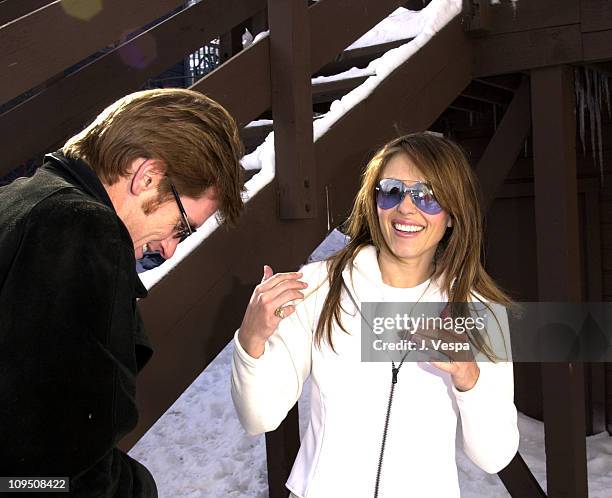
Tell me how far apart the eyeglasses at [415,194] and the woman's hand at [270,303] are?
1.29 ft

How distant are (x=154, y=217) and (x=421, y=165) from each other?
2.77 feet

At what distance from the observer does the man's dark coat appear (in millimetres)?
1053

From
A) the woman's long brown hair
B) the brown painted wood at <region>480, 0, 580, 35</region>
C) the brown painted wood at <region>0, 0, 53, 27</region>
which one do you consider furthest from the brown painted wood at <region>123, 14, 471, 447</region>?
the brown painted wood at <region>0, 0, 53, 27</region>

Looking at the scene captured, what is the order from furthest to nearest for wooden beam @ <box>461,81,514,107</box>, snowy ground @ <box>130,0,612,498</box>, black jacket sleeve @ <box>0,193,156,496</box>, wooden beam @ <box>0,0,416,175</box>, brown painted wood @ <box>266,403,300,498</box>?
wooden beam @ <box>461,81,514,107</box> < snowy ground @ <box>130,0,612,498</box> < brown painted wood @ <box>266,403,300,498</box> < wooden beam @ <box>0,0,416,175</box> < black jacket sleeve @ <box>0,193,156,496</box>

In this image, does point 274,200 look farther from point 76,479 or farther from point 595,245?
point 595,245

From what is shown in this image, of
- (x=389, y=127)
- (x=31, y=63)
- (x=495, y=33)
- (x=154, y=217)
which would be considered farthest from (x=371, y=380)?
(x=495, y=33)

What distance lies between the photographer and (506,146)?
417cm

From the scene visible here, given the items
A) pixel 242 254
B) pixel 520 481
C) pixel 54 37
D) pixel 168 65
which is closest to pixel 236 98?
pixel 242 254

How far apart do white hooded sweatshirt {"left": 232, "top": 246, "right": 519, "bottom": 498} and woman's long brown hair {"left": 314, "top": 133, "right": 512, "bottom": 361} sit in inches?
3.0

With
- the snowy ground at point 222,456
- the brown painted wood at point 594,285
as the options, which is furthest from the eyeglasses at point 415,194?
the brown painted wood at point 594,285

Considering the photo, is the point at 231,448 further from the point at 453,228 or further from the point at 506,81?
the point at 453,228

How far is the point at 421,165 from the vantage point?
79.1 inches

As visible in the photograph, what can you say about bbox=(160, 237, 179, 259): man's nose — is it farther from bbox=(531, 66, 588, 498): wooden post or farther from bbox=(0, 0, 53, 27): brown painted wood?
bbox=(531, 66, 588, 498): wooden post

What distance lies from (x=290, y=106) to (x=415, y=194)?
743 mm
